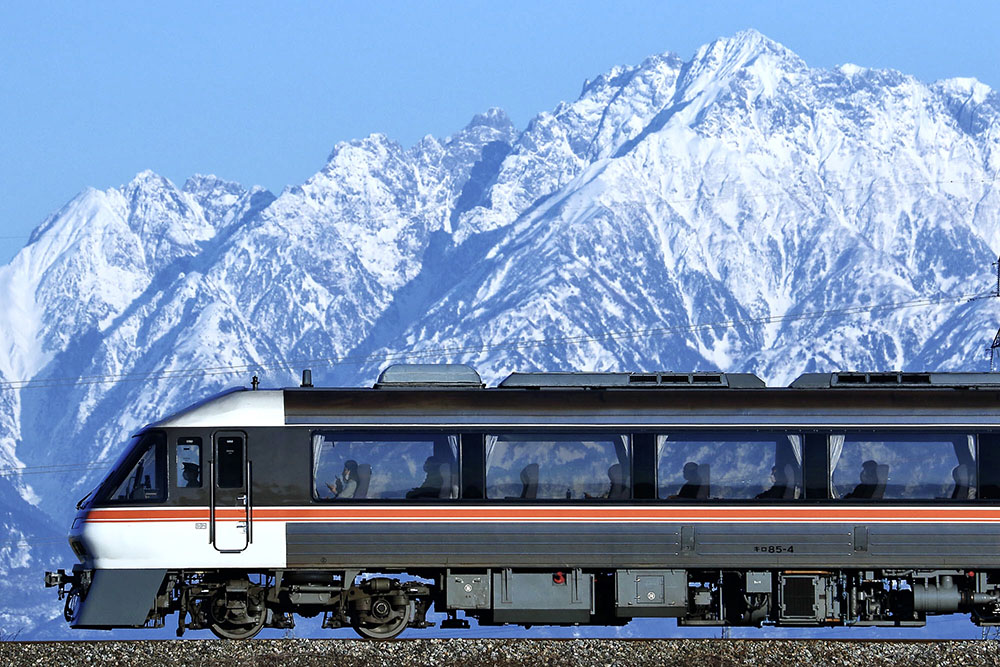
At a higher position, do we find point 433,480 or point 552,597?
point 433,480

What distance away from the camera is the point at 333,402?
30.0 metres

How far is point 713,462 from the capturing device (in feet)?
98.5

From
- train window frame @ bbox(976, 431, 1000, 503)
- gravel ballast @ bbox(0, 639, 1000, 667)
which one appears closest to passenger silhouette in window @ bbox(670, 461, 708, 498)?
gravel ballast @ bbox(0, 639, 1000, 667)

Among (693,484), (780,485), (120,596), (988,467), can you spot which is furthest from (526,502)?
(988,467)

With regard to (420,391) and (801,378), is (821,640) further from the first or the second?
(420,391)

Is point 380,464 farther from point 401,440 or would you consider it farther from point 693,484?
point 693,484

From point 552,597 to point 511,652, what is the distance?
9.27 feet

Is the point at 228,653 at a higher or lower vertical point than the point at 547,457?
lower

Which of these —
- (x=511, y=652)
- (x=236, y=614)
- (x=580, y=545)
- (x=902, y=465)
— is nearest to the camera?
(x=511, y=652)

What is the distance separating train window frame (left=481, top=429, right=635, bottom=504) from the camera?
29.8 metres

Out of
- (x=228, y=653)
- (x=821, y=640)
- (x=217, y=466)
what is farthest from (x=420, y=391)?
(x=821, y=640)

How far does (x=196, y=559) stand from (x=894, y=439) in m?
11.8

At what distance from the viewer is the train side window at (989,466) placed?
30.2 m

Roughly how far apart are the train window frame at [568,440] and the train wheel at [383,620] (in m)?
2.42
